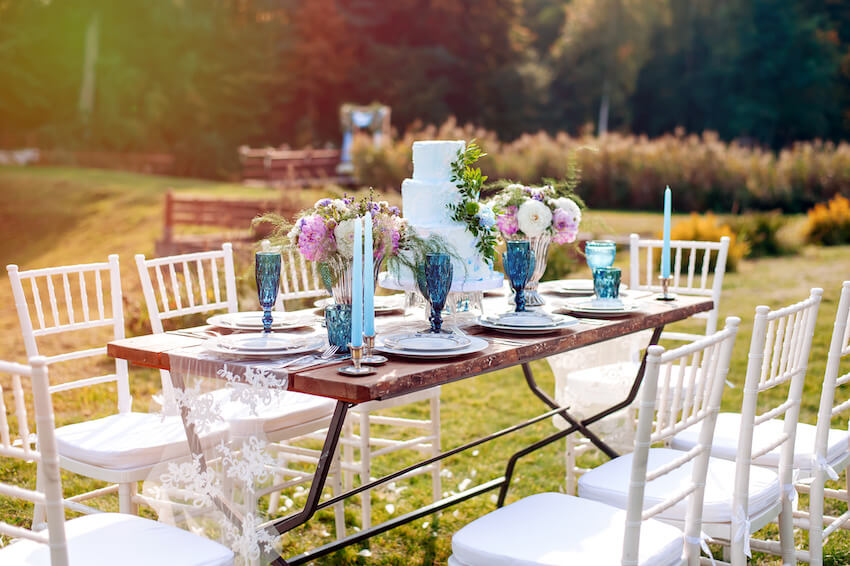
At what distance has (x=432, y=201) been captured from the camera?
276 cm

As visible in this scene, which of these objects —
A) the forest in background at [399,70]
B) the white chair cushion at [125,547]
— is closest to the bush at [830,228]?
the white chair cushion at [125,547]

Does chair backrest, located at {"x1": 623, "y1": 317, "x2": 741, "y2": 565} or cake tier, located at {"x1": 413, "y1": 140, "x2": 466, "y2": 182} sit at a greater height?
cake tier, located at {"x1": 413, "y1": 140, "x2": 466, "y2": 182}

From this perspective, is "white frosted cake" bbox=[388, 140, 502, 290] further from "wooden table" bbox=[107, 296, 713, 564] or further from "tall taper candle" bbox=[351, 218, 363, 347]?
"tall taper candle" bbox=[351, 218, 363, 347]

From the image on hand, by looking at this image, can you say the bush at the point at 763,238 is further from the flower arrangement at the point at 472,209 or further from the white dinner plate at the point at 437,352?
the white dinner plate at the point at 437,352

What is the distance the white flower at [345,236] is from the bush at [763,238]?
8.28 m

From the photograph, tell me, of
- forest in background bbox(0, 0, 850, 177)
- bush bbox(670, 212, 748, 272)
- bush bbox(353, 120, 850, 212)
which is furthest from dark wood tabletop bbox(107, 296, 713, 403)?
forest in background bbox(0, 0, 850, 177)

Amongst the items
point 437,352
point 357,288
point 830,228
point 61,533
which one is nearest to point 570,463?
point 437,352

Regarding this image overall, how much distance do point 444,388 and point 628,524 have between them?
382cm

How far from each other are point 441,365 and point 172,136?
2539 cm

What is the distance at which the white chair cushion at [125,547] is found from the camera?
190 cm

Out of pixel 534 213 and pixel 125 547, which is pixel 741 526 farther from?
pixel 125 547

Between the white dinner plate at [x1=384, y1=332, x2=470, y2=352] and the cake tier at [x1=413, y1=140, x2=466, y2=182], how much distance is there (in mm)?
548

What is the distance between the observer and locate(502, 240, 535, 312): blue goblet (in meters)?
2.73

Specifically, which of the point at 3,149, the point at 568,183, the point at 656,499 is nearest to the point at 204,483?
the point at 656,499
